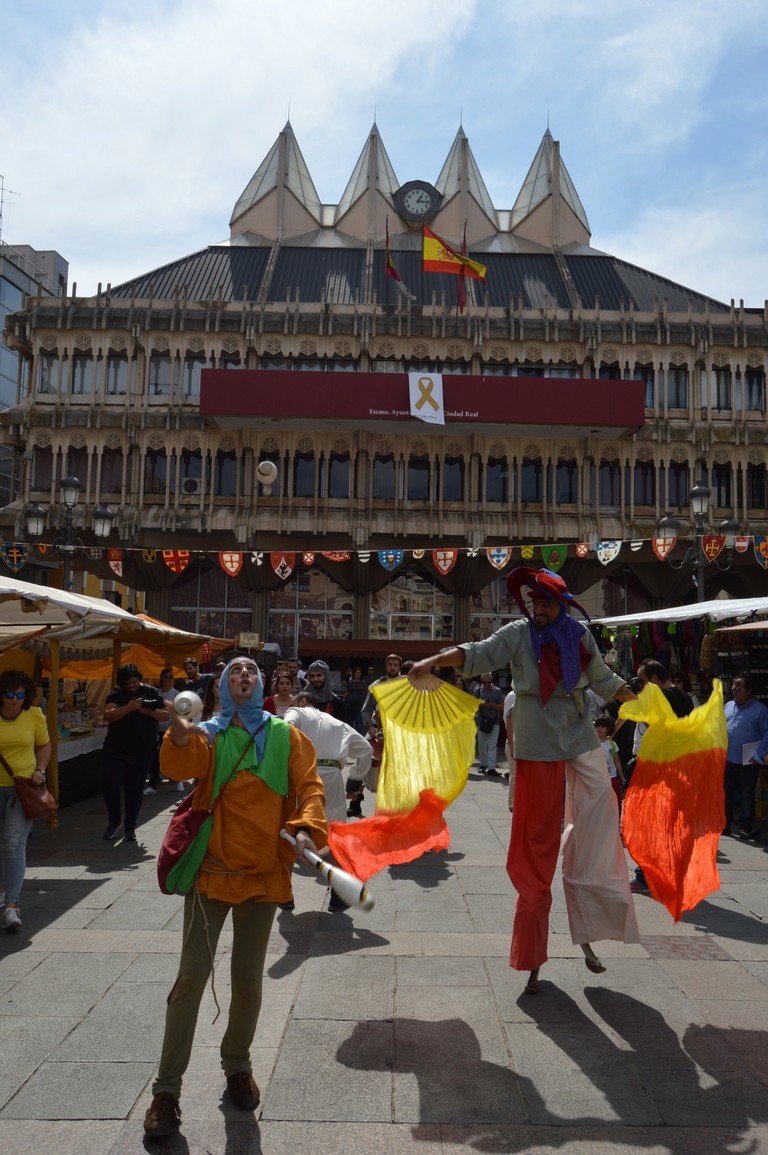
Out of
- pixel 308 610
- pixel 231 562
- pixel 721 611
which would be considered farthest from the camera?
A: pixel 308 610

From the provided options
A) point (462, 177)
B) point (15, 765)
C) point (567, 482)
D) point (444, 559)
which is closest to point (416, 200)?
point (462, 177)

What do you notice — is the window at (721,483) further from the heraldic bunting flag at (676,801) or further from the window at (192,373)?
the heraldic bunting flag at (676,801)

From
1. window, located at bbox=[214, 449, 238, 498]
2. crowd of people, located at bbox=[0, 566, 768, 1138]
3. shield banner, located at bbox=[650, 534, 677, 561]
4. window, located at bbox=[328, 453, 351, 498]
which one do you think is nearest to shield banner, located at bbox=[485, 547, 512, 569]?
shield banner, located at bbox=[650, 534, 677, 561]

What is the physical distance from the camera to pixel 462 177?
4547 cm

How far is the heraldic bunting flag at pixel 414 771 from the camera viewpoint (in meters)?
4.82

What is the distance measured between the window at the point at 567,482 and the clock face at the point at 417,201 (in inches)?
701

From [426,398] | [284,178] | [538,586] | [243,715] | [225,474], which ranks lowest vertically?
[243,715]

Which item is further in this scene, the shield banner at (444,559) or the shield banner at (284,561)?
the shield banner at (284,561)

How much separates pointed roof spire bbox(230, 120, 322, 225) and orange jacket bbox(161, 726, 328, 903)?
4528 centimetres

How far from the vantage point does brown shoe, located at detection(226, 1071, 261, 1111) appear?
11.7ft

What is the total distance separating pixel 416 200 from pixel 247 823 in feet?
150

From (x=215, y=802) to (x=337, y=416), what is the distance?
1166 inches

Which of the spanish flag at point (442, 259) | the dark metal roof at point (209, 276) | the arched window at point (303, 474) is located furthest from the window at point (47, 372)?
the spanish flag at point (442, 259)

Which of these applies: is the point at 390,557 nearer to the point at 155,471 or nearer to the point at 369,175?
the point at 155,471
